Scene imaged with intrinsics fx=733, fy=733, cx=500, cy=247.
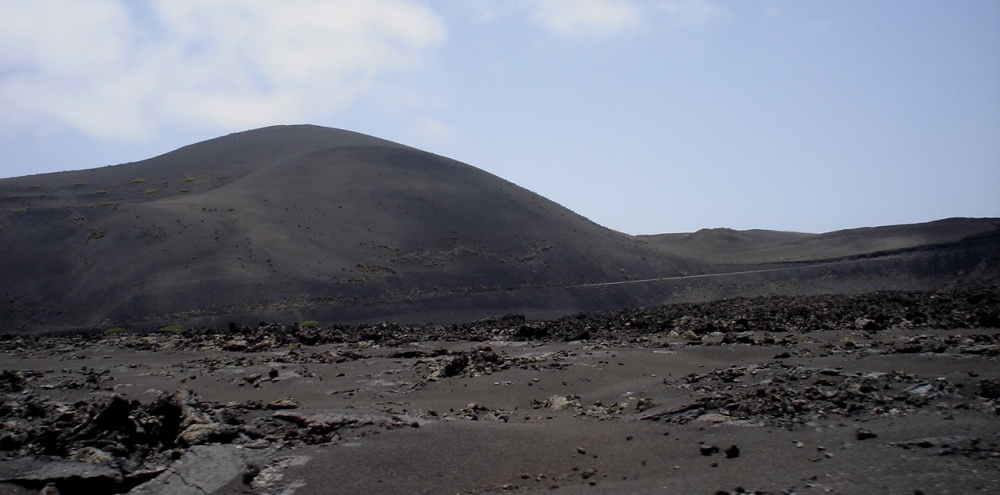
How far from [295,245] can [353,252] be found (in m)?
4.13

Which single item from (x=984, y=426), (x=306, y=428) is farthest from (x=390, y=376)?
(x=984, y=426)

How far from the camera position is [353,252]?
5378 cm

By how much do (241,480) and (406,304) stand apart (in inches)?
1464

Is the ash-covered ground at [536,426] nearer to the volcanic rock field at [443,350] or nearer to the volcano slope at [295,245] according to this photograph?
the volcanic rock field at [443,350]

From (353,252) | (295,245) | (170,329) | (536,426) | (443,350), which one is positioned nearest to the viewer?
(536,426)

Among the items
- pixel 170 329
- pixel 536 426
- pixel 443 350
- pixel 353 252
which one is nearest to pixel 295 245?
pixel 353 252

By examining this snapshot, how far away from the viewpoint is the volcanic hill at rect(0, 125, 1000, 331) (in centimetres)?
4369

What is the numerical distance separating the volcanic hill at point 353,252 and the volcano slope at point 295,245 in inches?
6.7

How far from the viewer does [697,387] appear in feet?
46.2

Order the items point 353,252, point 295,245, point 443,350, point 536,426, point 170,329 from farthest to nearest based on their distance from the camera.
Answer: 1. point 353,252
2. point 295,245
3. point 170,329
4. point 443,350
5. point 536,426

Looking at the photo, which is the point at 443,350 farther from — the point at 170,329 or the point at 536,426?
the point at 170,329

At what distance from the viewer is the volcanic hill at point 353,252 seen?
143ft

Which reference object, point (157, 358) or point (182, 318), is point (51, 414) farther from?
point (182, 318)

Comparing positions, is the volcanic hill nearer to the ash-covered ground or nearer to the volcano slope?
the volcano slope
